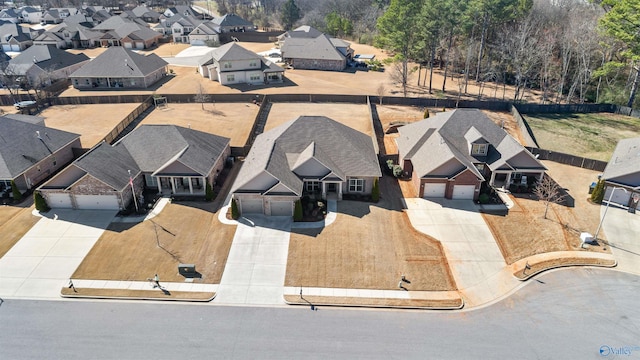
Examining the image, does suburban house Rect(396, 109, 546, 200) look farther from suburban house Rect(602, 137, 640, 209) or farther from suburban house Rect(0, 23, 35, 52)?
suburban house Rect(0, 23, 35, 52)

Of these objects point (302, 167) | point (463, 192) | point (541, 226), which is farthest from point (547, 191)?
point (302, 167)

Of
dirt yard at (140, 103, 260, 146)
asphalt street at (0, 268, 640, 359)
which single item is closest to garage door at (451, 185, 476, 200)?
asphalt street at (0, 268, 640, 359)

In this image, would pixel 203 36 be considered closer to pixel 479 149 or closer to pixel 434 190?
pixel 479 149

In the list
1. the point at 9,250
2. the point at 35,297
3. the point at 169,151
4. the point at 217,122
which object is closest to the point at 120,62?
the point at 217,122

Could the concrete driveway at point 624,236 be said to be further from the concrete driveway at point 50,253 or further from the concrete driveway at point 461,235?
the concrete driveway at point 50,253

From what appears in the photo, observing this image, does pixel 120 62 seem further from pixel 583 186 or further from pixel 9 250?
pixel 583 186

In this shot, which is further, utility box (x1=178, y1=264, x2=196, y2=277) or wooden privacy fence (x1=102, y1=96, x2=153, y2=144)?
wooden privacy fence (x1=102, y1=96, x2=153, y2=144)

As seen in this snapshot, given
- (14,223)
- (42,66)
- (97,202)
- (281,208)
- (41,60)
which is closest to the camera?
(14,223)
